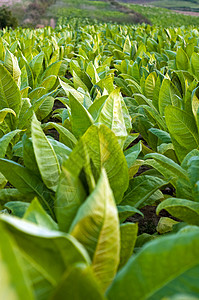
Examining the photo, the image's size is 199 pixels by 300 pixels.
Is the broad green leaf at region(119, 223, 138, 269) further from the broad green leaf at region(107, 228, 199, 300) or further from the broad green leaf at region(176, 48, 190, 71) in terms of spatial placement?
the broad green leaf at region(176, 48, 190, 71)

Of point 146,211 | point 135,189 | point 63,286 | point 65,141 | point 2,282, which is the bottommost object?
point 146,211

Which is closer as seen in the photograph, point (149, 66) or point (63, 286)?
point (63, 286)

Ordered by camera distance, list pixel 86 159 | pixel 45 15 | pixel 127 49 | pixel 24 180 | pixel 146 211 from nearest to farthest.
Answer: pixel 86 159
pixel 24 180
pixel 146 211
pixel 127 49
pixel 45 15

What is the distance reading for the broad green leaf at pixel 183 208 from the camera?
4.00 ft

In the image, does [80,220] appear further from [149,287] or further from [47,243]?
[149,287]

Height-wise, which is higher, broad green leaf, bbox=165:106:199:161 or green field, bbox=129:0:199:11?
green field, bbox=129:0:199:11

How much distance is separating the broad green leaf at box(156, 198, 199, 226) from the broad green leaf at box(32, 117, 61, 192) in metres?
0.38

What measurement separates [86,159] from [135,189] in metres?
0.55

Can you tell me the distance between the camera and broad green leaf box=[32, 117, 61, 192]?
119cm

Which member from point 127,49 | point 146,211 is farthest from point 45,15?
point 146,211

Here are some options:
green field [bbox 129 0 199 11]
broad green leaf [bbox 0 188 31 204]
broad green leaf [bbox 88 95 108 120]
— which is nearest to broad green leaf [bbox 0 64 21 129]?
broad green leaf [bbox 88 95 108 120]

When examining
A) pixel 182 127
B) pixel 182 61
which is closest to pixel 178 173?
pixel 182 127

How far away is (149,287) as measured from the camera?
66 cm

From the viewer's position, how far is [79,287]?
628 mm
